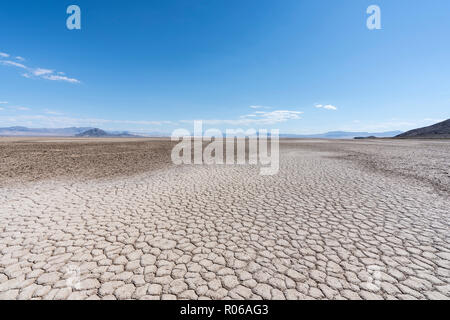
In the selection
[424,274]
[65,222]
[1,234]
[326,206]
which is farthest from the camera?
[326,206]

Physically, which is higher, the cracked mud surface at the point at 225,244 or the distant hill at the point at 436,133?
the distant hill at the point at 436,133

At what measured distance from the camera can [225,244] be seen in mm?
3650

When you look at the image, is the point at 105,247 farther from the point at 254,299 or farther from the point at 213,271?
the point at 254,299

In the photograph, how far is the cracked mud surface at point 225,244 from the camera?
102 inches

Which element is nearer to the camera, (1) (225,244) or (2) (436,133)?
(1) (225,244)

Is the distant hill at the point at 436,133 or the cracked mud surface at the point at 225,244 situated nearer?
the cracked mud surface at the point at 225,244

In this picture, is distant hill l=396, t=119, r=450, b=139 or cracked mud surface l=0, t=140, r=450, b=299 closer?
cracked mud surface l=0, t=140, r=450, b=299

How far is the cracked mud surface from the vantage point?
2600mm

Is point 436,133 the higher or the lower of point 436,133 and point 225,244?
the higher

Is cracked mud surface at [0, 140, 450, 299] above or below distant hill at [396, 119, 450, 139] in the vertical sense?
below
